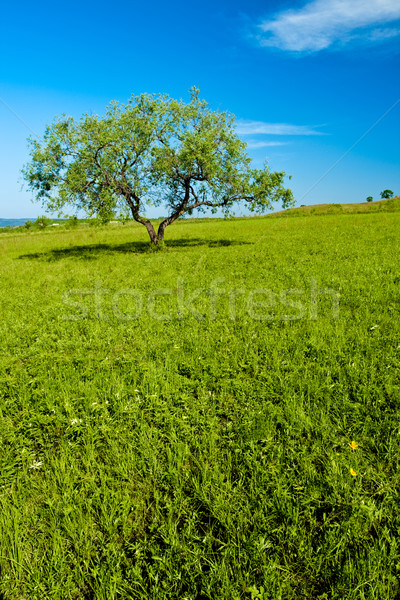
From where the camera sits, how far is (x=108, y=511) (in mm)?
3158

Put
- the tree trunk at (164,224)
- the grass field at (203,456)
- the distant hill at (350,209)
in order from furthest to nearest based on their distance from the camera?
the distant hill at (350,209), the tree trunk at (164,224), the grass field at (203,456)

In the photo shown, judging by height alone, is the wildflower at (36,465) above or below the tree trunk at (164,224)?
below

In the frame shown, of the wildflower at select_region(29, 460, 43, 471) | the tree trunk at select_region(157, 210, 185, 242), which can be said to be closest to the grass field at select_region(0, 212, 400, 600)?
the wildflower at select_region(29, 460, 43, 471)

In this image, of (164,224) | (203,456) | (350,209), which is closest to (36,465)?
(203,456)

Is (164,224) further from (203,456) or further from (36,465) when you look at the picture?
(203,456)

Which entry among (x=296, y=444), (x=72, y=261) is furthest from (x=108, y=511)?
(x=72, y=261)

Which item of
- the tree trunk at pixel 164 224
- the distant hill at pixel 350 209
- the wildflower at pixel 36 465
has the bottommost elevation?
the wildflower at pixel 36 465

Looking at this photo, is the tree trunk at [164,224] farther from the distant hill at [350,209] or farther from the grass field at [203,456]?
the distant hill at [350,209]

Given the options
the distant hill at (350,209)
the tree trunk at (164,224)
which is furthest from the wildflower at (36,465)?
the distant hill at (350,209)

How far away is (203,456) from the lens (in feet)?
12.4

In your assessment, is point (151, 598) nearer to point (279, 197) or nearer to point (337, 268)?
point (337, 268)

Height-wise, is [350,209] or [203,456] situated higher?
[350,209]

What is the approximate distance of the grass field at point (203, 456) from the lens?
259 cm

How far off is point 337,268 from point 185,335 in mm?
8926
